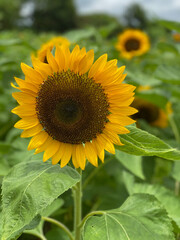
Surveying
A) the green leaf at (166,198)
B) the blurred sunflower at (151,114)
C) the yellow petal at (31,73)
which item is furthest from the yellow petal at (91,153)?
the blurred sunflower at (151,114)

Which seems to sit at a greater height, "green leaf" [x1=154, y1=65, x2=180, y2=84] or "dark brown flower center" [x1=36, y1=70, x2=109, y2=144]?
"dark brown flower center" [x1=36, y1=70, x2=109, y2=144]

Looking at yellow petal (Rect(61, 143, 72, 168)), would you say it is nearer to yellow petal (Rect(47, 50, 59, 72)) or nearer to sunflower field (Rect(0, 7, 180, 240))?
sunflower field (Rect(0, 7, 180, 240))

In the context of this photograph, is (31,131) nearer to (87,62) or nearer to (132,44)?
(87,62)

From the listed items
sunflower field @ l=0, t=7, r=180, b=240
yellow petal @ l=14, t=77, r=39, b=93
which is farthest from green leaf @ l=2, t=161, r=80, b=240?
yellow petal @ l=14, t=77, r=39, b=93

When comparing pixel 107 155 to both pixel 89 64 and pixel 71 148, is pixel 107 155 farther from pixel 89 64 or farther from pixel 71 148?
pixel 89 64

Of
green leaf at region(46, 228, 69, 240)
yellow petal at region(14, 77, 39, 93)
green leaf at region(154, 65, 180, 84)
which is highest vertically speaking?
yellow petal at region(14, 77, 39, 93)

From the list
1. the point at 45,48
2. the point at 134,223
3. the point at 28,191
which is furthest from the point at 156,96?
the point at 28,191
